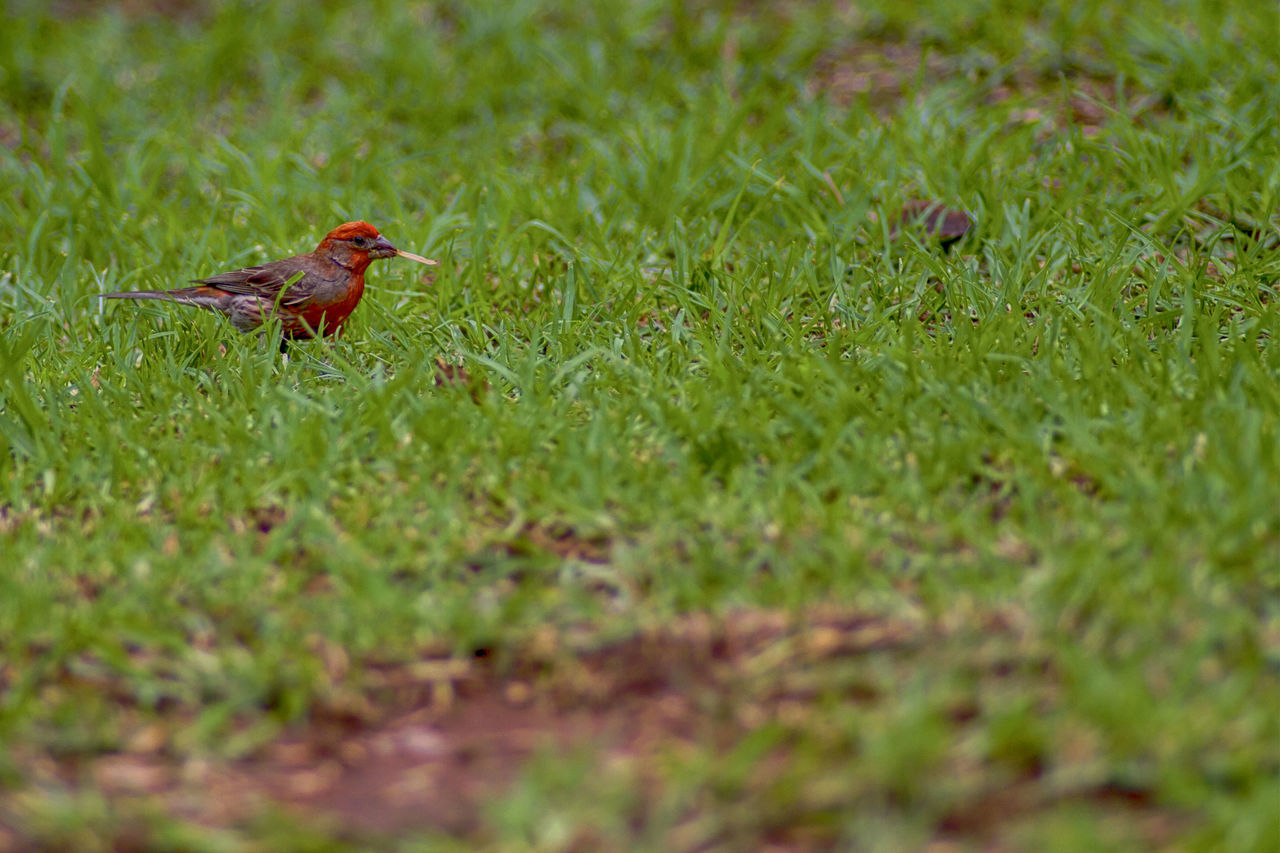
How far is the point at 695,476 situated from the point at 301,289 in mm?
1915

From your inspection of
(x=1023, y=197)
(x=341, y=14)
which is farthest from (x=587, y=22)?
(x=1023, y=197)

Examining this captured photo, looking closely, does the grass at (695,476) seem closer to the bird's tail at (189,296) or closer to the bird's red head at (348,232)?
the bird's tail at (189,296)

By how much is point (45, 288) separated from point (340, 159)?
1.47 m

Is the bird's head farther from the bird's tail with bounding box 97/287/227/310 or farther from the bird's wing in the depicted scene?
the bird's tail with bounding box 97/287/227/310

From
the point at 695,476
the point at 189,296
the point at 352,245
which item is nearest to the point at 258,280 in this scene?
the point at 189,296

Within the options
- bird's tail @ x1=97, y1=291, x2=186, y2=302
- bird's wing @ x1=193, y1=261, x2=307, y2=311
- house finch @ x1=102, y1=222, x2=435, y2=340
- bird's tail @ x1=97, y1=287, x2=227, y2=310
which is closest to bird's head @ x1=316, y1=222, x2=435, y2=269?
house finch @ x1=102, y1=222, x2=435, y2=340

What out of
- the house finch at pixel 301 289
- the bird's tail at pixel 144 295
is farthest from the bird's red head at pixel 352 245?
the bird's tail at pixel 144 295

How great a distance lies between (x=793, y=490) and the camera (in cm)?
329

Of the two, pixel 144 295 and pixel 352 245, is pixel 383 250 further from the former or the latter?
pixel 144 295

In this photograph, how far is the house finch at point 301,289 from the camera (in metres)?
4.64

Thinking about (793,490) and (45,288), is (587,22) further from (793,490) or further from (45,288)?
(793,490)

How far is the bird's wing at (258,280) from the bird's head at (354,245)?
14 centimetres

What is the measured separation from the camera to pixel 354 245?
479 cm

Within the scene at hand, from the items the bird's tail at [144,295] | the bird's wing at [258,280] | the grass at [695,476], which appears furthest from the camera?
the bird's wing at [258,280]
